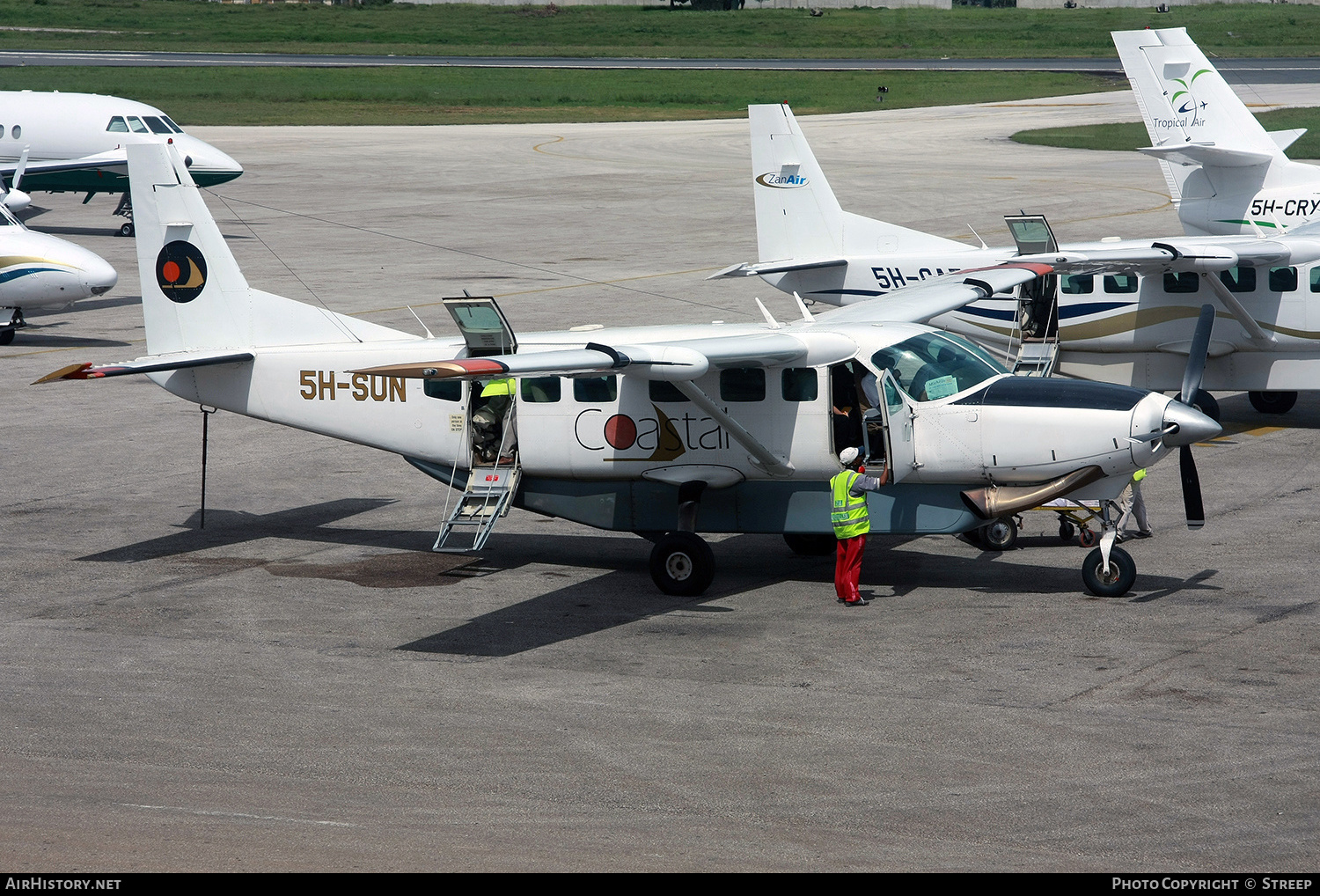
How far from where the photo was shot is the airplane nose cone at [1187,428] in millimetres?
13367

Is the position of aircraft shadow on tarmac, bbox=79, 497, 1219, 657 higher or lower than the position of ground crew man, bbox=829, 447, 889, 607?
lower

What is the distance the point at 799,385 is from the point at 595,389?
2.08 metres

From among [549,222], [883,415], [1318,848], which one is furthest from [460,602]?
[549,222]

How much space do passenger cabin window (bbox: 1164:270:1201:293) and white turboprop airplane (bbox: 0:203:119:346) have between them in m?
18.6

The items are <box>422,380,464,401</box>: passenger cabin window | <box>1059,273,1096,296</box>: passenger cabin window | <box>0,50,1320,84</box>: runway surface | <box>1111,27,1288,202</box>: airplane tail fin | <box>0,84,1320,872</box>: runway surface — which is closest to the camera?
<box>0,84,1320,872</box>: runway surface

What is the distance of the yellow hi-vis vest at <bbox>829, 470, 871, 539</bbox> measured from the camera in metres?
14.0

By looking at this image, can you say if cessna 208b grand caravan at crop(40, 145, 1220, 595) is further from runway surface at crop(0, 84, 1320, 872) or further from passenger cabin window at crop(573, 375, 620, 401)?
runway surface at crop(0, 84, 1320, 872)

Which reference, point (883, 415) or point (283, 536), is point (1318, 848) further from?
point (283, 536)

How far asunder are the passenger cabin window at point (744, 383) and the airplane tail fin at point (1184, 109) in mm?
14297

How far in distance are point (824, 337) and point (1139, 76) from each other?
1608cm

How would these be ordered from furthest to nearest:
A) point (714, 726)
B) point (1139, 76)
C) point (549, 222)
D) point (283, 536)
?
point (549, 222)
point (1139, 76)
point (283, 536)
point (714, 726)

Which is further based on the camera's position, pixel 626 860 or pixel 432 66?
pixel 432 66

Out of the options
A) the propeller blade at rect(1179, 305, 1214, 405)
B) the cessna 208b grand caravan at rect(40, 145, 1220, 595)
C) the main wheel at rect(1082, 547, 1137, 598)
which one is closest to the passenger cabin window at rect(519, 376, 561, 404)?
the cessna 208b grand caravan at rect(40, 145, 1220, 595)

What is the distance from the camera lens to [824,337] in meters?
14.4
